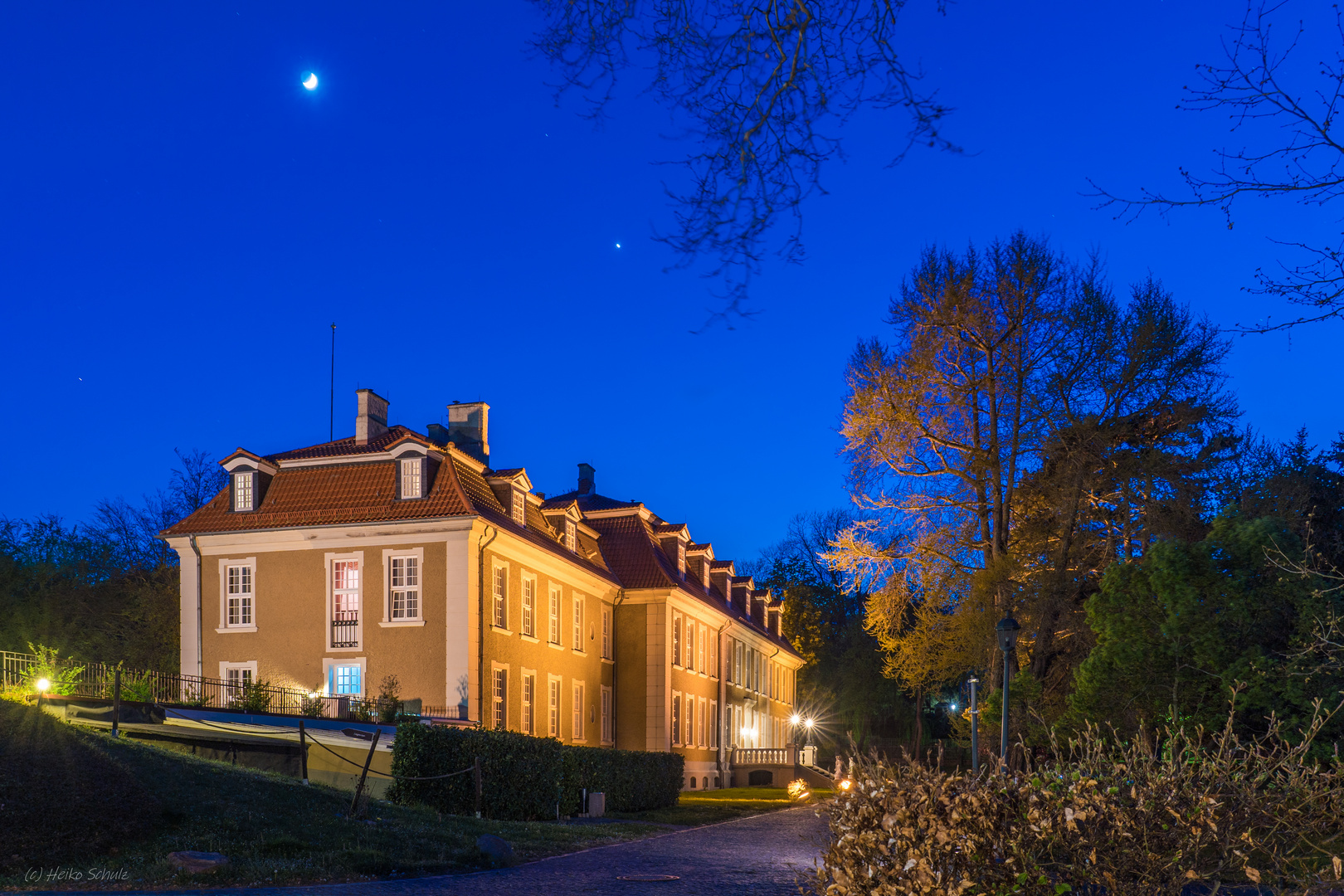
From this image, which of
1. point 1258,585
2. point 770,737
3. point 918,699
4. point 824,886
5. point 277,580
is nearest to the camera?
point 824,886

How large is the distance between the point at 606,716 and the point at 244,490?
13.6 meters

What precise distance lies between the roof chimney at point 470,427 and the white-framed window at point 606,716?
8.26 metres

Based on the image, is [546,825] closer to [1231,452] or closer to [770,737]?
[1231,452]

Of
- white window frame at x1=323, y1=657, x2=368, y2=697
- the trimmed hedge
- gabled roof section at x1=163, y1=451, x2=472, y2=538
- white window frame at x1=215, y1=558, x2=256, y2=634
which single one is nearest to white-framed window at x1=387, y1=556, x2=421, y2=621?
gabled roof section at x1=163, y1=451, x2=472, y2=538

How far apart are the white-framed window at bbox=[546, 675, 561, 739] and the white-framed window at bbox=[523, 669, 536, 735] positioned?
1.03 metres

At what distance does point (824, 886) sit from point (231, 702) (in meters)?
20.3

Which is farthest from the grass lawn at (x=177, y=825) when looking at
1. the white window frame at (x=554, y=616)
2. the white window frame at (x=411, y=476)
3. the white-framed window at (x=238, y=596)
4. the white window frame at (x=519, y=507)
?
the white window frame at (x=554, y=616)

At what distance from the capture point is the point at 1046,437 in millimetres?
21172

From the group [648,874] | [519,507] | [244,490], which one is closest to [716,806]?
[519,507]

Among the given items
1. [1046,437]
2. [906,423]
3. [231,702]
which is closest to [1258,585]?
[1046,437]

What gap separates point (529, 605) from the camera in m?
29.1

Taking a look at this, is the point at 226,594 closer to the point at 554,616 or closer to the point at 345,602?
the point at 345,602

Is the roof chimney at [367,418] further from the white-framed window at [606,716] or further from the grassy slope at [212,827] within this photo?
the grassy slope at [212,827]

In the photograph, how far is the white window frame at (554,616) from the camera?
99.6 ft
